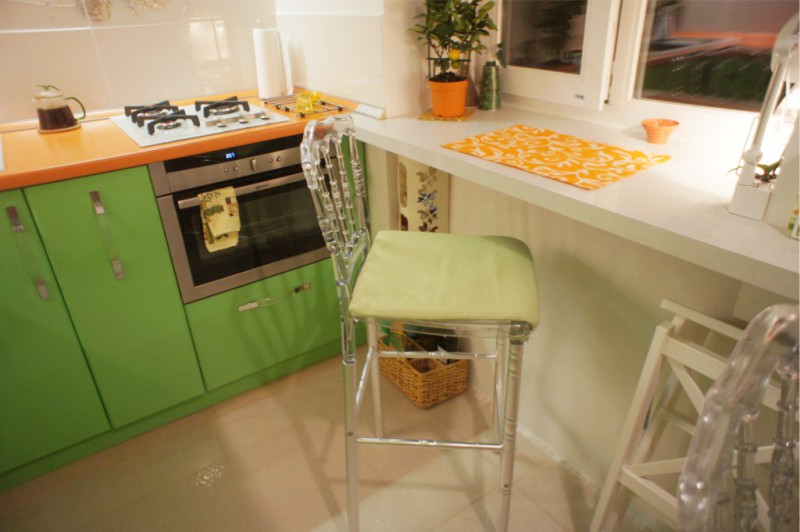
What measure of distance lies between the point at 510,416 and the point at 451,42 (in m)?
1.12

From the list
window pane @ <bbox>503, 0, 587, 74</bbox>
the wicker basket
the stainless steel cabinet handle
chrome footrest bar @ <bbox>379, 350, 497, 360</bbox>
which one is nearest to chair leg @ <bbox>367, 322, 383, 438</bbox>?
chrome footrest bar @ <bbox>379, 350, 497, 360</bbox>

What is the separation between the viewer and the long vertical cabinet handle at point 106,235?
143 centimetres

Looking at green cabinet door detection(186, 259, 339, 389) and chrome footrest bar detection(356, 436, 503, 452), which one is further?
green cabinet door detection(186, 259, 339, 389)

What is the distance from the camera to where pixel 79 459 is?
1.73 m

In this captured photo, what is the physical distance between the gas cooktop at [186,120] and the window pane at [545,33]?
2.63ft

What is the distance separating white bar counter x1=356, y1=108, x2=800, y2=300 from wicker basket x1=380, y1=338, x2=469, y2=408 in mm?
796

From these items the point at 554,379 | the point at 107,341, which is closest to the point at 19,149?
the point at 107,341

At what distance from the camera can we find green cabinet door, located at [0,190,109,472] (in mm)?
1364

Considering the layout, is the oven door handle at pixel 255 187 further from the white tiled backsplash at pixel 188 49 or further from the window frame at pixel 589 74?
the window frame at pixel 589 74

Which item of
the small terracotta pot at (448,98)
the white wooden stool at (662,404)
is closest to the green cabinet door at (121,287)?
the small terracotta pot at (448,98)

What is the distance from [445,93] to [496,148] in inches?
15.2

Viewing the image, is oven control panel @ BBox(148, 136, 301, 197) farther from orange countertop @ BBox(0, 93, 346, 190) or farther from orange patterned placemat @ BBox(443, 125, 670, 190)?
→ orange patterned placemat @ BBox(443, 125, 670, 190)

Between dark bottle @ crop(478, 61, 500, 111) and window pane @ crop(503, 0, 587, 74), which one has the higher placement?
window pane @ crop(503, 0, 587, 74)

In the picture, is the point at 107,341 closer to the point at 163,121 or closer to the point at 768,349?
the point at 163,121
